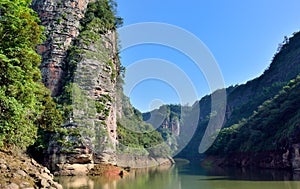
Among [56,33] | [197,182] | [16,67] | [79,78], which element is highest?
[56,33]

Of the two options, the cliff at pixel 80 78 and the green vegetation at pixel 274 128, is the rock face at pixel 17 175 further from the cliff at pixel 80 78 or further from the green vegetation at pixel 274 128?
the green vegetation at pixel 274 128

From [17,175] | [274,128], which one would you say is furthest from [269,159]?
[17,175]

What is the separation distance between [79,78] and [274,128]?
2325 centimetres

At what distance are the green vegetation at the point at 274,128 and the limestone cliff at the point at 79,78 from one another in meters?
17.4

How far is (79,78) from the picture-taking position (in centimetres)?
2902

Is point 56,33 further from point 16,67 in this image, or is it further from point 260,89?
point 260,89

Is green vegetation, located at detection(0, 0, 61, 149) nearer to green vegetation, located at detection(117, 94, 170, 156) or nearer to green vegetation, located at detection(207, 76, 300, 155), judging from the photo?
green vegetation, located at detection(207, 76, 300, 155)

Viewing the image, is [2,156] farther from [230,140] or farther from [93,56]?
[230,140]

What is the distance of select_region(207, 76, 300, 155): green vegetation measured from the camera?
2911 centimetres

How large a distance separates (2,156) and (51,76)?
19.5 meters

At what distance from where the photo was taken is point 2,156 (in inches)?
442

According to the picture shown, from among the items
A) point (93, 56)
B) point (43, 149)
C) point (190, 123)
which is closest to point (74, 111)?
A: point (43, 149)

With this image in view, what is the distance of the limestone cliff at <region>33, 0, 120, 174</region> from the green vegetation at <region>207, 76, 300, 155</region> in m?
17.4

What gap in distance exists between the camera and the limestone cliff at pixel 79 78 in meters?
25.6
